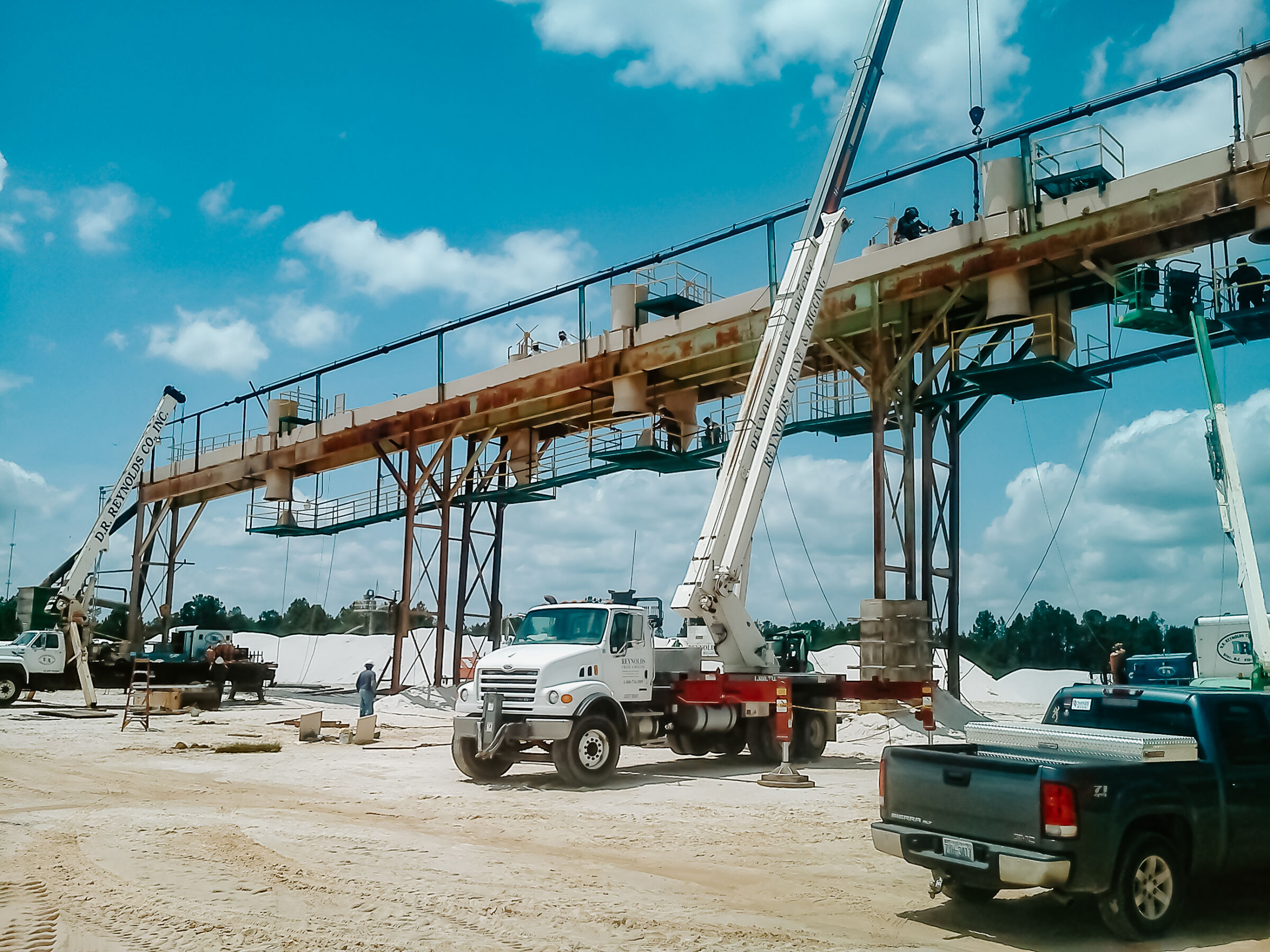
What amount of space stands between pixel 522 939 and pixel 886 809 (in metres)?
2.90

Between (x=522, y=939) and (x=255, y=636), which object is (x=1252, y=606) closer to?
(x=522, y=939)

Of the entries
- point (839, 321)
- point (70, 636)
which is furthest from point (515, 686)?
point (70, 636)

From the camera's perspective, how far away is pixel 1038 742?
27.0 feet

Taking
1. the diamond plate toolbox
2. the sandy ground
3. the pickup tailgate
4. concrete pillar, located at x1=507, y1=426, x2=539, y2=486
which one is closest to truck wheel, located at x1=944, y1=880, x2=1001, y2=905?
the sandy ground

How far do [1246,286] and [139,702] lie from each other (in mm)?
27666

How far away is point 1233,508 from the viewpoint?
1903 centimetres

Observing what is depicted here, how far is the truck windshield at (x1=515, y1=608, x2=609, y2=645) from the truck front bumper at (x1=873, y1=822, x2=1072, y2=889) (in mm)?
8691

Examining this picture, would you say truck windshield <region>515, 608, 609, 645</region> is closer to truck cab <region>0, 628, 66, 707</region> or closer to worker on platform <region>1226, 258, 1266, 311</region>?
worker on platform <region>1226, 258, 1266, 311</region>

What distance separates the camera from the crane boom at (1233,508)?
18328 mm

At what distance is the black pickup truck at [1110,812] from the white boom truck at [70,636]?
2916 centimetres

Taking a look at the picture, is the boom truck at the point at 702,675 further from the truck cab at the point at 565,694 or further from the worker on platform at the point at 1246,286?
the worker on platform at the point at 1246,286

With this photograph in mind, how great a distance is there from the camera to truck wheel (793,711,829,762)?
63.0ft

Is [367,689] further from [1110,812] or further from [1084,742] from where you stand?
[1110,812]

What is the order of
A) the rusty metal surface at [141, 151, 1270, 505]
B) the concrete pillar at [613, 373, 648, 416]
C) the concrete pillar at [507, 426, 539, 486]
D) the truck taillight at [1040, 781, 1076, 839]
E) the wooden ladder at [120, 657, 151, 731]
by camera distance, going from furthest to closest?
the concrete pillar at [507, 426, 539, 486] → the concrete pillar at [613, 373, 648, 416] → the wooden ladder at [120, 657, 151, 731] → the rusty metal surface at [141, 151, 1270, 505] → the truck taillight at [1040, 781, 1076, 839]
